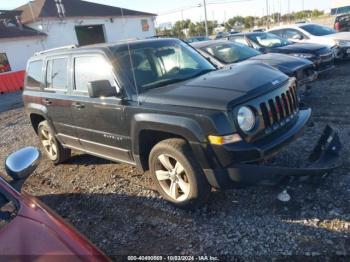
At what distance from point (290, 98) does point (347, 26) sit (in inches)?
614

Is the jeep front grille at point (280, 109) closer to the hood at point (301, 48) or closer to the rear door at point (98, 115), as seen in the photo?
the rear door at point (98, 115)

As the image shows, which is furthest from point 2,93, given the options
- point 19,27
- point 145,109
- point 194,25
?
point 194,25

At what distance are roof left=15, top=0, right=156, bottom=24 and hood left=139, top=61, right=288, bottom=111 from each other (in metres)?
30.3

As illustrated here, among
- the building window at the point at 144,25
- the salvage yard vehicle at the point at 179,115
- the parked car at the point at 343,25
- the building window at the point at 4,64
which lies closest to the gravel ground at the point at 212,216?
the salvage yard vehicle at the point at 179,115

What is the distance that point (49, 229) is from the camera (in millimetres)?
1969

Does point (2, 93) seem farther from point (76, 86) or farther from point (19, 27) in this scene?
point (76, 86)

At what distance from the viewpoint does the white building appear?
2783cm

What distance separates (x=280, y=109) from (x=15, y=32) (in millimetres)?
29742

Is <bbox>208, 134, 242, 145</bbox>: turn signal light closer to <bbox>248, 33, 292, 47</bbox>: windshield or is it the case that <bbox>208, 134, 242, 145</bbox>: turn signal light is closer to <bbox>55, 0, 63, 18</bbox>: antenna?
<bbox>248, 33, 292, 47</bbox>: windshield

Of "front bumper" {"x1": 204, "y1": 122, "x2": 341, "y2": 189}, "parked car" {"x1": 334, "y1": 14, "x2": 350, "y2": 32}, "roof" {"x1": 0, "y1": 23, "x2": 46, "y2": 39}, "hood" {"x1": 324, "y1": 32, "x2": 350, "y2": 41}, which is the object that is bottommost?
"parked car" {"x1": 334, "y1": 14, "x2": 350, "y2": 32}

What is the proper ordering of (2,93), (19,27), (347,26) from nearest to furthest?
(347,26) → (2,93) → (19,27)

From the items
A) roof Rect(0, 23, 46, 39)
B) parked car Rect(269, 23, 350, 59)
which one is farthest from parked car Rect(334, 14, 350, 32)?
roof Rect(0, 23, 46, 39)

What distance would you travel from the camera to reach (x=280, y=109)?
3.75 m

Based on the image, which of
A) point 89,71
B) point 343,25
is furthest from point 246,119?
point 343,25
